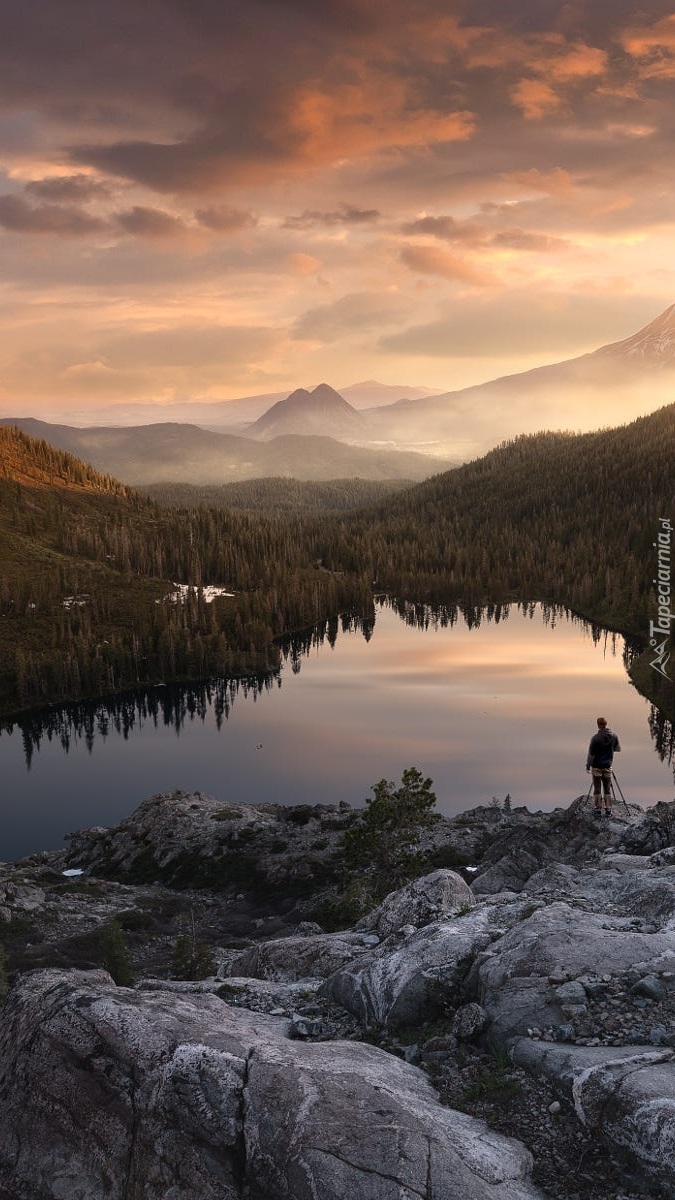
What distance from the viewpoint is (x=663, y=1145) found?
13.4m

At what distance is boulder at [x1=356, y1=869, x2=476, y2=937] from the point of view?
2747cm

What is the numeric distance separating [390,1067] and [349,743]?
4136 inches

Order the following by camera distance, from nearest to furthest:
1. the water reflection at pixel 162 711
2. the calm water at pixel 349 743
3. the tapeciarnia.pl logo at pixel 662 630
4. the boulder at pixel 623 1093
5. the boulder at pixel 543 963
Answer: the boulder at pixel 623 1093, the boulder at pixel 543 963, the calm water at pixel 349 743, the water reflection at pixel 162 711, the tapeciarnia.pl logo at pixel 662 630

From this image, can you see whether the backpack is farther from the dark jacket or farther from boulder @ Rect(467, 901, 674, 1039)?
boulder @ Rect(467, 901, 674, 1039)

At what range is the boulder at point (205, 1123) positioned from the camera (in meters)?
13.2

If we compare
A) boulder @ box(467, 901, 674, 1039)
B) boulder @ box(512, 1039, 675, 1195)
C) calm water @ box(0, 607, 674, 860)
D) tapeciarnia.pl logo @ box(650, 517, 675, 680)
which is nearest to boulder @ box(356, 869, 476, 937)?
boulder @ box(467, 901, 674, 1039)

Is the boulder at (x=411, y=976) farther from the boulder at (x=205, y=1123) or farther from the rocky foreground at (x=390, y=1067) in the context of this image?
the boulder at (x=205, y=1123)

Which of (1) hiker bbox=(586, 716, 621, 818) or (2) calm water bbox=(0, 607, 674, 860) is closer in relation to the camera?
(1) hiker bbox=(586, 716, 621, 818)

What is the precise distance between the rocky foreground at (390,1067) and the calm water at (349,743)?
68476mm

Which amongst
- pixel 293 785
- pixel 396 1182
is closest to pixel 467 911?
pixel 396 1182

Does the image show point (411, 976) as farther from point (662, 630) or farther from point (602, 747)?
point (662, 630)

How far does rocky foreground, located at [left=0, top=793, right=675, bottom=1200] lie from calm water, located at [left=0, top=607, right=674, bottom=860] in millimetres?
68476

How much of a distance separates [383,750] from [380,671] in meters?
55.6

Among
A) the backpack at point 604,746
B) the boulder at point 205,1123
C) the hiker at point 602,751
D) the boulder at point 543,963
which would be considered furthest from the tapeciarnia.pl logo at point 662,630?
the boulder at point 205,1123
